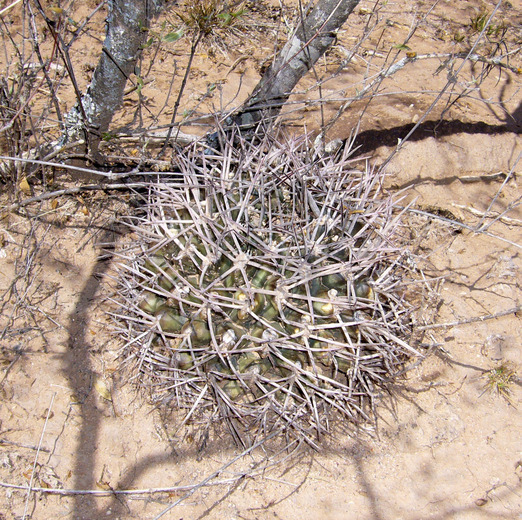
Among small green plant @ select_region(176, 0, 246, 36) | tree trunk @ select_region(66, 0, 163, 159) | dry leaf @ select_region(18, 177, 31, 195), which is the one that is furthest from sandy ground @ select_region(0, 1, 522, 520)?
small green plant @ select_region(176, 0, 246, 36)

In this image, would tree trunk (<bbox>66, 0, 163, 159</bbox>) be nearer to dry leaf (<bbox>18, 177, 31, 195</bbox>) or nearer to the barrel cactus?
dry leaf (<bbox>18, 177, 31, 195</bbox>)

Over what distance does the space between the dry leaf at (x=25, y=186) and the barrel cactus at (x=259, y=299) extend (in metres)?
1.10

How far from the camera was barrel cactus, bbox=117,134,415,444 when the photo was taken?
1.99m

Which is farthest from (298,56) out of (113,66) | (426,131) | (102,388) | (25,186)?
(102,388)

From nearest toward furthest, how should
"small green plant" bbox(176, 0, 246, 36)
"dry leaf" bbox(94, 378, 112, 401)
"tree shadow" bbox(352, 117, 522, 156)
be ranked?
"dry leaf" bbox(94, 378, 112, 401)
"tree shadow" bbox(352, 117, 522, 156)
"small green plant" bbox(176, 0, 246, 36)

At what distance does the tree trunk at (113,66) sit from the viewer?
260 centimetres

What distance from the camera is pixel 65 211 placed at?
2.99m

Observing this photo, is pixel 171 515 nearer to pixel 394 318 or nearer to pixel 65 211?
pixel 394 318

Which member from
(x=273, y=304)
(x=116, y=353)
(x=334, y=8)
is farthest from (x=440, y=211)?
(x=116, y=353)

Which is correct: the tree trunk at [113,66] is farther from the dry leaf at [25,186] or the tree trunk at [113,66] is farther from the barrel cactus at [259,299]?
the barrel cactus at [259,299]

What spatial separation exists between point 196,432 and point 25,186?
74.7 inches

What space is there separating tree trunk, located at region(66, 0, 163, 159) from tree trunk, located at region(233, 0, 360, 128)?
2.49 ft

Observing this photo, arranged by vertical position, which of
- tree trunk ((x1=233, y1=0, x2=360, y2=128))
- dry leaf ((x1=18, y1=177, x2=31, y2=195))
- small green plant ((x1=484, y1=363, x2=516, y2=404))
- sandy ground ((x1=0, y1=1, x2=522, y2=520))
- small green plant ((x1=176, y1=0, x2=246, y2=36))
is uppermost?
small green plant ((x1=176, y1=0, x2=246, y2=36))

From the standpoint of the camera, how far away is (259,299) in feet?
6.52
